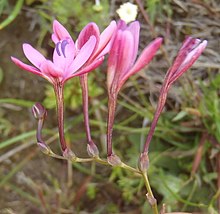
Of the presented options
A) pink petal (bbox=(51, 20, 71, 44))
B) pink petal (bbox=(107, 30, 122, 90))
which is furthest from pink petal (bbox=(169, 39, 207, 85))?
pink petal (bbox=(51, 20, 71, 44))

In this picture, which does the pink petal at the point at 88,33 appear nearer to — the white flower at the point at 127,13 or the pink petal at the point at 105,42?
the pink petal at the point at 105,42

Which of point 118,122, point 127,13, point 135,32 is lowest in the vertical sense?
point 118,122

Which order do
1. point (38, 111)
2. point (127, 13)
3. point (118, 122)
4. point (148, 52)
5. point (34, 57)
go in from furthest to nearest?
point (118, 122) → point (127, 13) → point (38, 111) → point (34, 57) → point (148, 52)

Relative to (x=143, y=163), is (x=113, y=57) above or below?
above

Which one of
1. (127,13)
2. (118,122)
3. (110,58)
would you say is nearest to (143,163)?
(110,58)

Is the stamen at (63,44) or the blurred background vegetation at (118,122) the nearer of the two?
the stamen at (63,44)

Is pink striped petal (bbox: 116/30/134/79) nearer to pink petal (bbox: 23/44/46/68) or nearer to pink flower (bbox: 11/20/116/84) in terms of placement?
pink flower (bbox: 11/20/116/84)

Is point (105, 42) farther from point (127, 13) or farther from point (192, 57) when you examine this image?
point (127, 13)

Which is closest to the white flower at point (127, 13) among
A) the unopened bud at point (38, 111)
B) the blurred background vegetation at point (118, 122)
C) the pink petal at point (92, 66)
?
the blurred background vegetation at point (118, 122)
